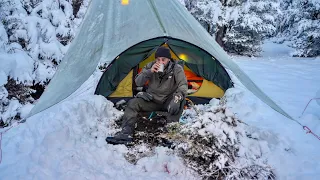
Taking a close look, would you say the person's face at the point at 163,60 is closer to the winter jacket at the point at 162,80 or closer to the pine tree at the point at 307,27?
the winter jacket at the point at 162,80

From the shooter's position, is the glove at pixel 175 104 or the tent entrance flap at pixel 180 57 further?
the tent entrance flap at pixel 180 57

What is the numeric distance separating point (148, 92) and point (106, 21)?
7.93 feet

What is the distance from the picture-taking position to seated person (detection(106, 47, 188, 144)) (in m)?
3.49

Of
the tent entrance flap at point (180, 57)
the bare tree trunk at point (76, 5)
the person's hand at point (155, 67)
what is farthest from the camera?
the bare tree trunk at point (76, 5)

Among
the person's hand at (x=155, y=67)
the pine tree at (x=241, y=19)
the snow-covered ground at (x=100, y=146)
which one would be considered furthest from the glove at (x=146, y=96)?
the pine tree at (x=241, y=19)

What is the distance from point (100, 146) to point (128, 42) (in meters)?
2.46

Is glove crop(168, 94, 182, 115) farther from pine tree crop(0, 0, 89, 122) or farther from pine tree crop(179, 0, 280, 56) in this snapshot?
pine tree crop(179, 0, 280, 56)

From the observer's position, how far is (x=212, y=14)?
41.4 feet

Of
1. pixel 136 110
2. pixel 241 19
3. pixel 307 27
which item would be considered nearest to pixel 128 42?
pixel 136 110

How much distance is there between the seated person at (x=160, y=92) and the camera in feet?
11.4

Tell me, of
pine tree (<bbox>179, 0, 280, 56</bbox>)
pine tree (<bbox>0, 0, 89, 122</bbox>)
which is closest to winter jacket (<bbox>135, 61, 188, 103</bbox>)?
pine tree (<bbox>0, 0, 89, 122</bbox>)

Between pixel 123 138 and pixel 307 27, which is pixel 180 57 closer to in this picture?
pixel 123 138

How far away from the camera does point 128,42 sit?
4.95m

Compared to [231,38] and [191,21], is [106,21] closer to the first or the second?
[191,21]
